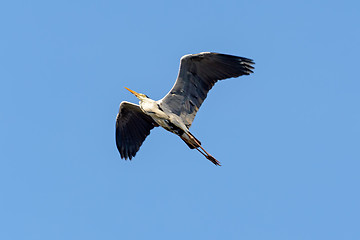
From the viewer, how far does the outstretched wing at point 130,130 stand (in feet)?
62.0

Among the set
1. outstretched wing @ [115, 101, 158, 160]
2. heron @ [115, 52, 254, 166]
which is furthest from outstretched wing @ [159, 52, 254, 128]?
outstretched wing @ [115, 101, 158, 160]

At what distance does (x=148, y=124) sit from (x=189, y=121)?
6.27 ft

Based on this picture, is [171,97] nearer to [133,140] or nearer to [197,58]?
[197,58]

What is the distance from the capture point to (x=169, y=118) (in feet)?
56.3

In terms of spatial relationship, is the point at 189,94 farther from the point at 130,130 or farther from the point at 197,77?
the point at 130,130

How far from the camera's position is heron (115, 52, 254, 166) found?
1656 centimetres

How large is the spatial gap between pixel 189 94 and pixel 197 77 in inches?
23.2

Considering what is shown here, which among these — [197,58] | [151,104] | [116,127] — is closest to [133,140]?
[116,127]

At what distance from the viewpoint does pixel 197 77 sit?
16859mm

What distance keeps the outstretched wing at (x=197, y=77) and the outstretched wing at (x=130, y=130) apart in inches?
69.4

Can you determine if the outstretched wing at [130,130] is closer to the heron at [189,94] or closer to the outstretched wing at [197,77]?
the heron at [189,94]

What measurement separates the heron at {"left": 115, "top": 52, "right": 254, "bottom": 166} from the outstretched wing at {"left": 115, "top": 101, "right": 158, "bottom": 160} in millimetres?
112

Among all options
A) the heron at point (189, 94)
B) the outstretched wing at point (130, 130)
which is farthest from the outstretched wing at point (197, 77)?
the outstretched wing at point (130, 130)

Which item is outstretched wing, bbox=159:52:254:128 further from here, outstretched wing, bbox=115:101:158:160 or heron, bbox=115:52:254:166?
outstretched wing, bbox=115:101:158:160
